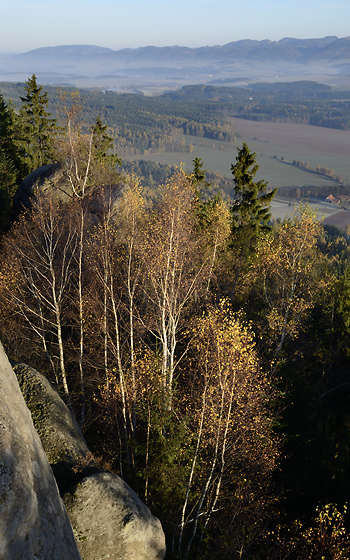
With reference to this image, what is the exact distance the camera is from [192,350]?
24.5m

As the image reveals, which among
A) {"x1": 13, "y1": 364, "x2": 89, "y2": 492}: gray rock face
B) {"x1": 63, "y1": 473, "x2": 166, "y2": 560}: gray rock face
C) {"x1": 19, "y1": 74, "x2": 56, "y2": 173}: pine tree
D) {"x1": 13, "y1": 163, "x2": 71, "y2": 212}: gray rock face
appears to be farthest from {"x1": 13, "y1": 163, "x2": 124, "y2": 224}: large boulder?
{"x1": 63, "y1": 473, "x2": 166, "y2": 560}: gray rock face

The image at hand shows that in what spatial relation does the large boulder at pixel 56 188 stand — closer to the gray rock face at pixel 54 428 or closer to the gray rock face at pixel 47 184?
the gray rock face at pixel 47 184

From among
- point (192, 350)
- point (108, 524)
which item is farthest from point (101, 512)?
point (192, 350)

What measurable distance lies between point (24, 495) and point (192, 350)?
1718 cm

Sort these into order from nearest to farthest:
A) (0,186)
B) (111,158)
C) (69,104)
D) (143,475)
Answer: (143,475)
(69,104)
(0,186)
(111,158)

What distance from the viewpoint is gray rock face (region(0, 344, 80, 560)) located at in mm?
7426

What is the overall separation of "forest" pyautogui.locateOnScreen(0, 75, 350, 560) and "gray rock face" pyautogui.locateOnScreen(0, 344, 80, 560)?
6076 millimetres

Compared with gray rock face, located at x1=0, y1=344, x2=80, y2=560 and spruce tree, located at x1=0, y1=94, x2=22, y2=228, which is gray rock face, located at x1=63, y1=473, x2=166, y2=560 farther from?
spruce tree, located at x1=0, y1=94, x2=22, y2=228

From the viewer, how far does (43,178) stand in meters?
38.4

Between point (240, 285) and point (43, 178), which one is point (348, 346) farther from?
point (43, 178)

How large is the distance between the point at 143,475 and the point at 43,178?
32572mm

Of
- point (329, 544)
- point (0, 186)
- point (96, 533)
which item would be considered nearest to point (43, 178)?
point (0, 186)

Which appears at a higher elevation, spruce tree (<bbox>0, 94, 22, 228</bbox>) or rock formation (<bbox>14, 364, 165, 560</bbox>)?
spruce tree (<bbox>0, 94, 22, 228</bbox>)

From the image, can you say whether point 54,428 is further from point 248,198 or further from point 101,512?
point 248,198
